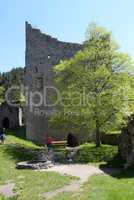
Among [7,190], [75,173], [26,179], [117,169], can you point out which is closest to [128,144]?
[117,169]

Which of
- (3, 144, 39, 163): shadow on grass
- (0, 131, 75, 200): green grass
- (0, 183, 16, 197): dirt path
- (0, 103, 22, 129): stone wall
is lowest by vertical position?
(0, 183, 16, 197): dirt path

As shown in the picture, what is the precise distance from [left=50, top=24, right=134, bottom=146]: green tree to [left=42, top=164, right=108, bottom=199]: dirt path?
5.31 meters

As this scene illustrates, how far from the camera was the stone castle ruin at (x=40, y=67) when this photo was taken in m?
40.9

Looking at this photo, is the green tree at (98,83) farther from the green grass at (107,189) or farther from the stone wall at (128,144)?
the green grass at (107,189)

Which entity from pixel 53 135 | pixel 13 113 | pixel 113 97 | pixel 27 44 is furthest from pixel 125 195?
pixel 13 113

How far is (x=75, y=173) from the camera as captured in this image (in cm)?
2123

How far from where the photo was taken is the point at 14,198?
1611 centimetres

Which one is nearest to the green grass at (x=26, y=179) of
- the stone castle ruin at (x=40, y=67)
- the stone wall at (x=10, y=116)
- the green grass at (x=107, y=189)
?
the green grass at (x=107, y=189)

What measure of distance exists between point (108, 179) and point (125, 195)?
3.19m

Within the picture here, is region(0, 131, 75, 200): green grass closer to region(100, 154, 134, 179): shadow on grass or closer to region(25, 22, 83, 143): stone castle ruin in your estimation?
region(100, 154, 134, 179): shadow on grass

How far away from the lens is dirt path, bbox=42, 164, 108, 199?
16.9 m

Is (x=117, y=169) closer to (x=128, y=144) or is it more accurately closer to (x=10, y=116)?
(x=128, y=144)

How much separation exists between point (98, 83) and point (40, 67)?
13.5 meters

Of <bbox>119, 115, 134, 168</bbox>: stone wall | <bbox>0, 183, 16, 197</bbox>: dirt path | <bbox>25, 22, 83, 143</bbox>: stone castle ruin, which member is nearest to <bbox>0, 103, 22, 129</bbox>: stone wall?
<bbox>25, 22, 83, 143</bbox>: stone castle ruin
